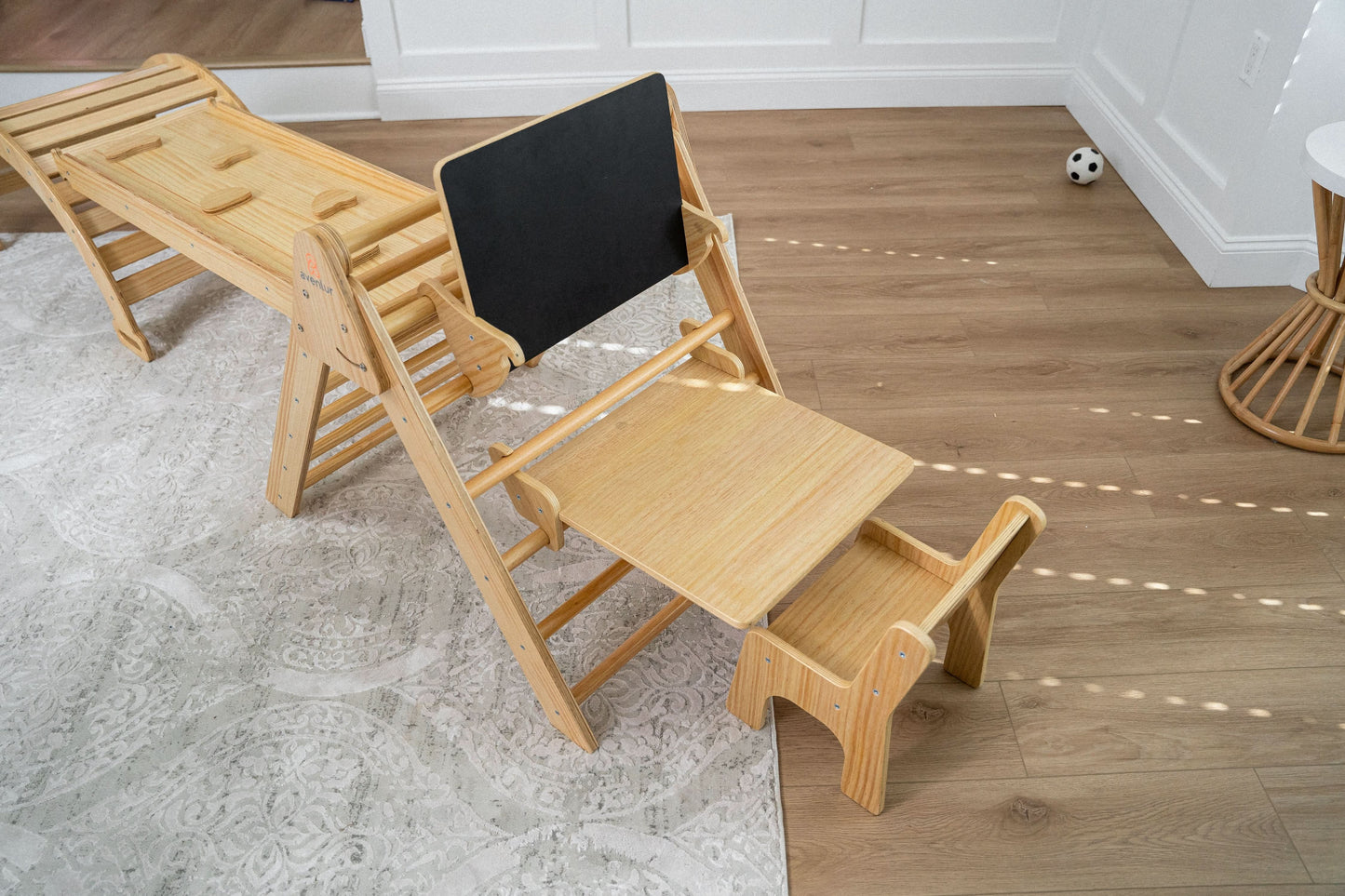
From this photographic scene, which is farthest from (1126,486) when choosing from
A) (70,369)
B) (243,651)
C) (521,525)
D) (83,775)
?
(70,369)

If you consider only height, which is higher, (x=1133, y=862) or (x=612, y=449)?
(x=612, y=449)

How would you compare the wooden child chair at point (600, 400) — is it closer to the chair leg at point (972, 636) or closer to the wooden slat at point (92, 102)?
the chair leg at point (972, 636)

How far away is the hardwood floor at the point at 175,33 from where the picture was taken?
397 cm

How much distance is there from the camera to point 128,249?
109 inches

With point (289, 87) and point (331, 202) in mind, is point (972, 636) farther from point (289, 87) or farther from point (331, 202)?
point (289, 87)

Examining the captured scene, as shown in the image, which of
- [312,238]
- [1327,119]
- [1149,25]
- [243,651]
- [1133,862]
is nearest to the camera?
[312,238]

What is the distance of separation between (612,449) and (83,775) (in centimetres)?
114

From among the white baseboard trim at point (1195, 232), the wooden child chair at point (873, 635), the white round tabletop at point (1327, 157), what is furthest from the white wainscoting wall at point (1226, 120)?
the wooden child chair at point (873, 635)

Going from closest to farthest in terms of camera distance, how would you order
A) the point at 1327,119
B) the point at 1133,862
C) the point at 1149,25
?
the point at 1133,862 < the point at 1327,119 < the point at 1149,25

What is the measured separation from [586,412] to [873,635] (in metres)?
0.67

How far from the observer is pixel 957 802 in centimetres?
166

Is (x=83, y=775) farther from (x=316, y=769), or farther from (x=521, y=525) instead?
(x=521, y=525)

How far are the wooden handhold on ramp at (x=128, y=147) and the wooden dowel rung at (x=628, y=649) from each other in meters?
1.88

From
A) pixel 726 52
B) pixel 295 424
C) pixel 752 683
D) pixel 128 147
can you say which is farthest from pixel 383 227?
pixel 726 52
